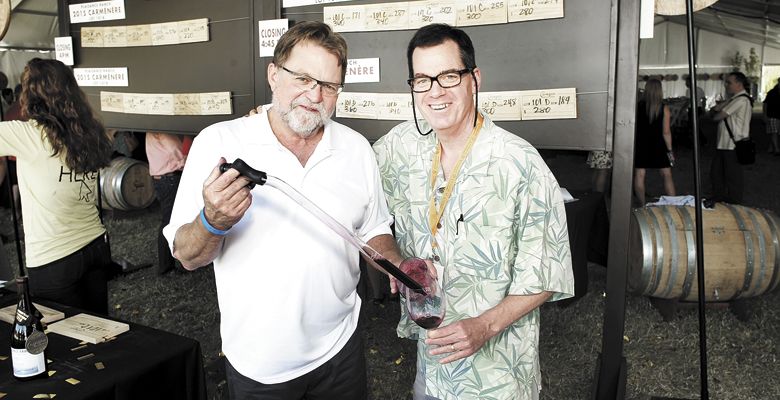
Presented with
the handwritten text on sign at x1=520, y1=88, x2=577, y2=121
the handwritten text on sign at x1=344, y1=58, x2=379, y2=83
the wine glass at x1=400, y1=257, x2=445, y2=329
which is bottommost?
the wine glass at x1=400, y1=257, x2=445, y2=329

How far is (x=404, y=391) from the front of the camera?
3332mm

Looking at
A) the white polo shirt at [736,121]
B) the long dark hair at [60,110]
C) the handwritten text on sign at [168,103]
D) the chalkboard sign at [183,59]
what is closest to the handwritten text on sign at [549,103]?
the chalkboard sign at [183,59]

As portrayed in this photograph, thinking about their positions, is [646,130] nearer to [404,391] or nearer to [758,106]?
[404,391]

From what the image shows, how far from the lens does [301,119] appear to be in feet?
5.37

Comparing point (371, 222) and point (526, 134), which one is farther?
point (526, 134)

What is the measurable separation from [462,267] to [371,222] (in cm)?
35

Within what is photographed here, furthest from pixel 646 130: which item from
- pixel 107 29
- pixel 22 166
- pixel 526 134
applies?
pixel 22 166

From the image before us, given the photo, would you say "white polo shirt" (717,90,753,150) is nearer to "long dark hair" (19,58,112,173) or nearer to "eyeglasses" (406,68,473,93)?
"eyeglasses" (406,68,473,93)

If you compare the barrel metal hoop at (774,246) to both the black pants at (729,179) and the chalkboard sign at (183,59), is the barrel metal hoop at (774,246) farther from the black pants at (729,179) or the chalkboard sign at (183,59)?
the black pants at (729,179)

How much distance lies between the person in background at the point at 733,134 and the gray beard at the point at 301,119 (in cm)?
717

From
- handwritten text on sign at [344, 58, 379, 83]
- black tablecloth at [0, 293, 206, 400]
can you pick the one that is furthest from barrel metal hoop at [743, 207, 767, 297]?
black tablecloth at [0, 293, 206, 400]

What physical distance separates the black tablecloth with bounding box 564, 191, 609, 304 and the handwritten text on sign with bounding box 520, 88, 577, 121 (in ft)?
3.65

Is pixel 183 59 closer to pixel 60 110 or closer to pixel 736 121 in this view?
pixel 60 110

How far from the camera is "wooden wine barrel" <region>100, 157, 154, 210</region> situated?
23.1ft
